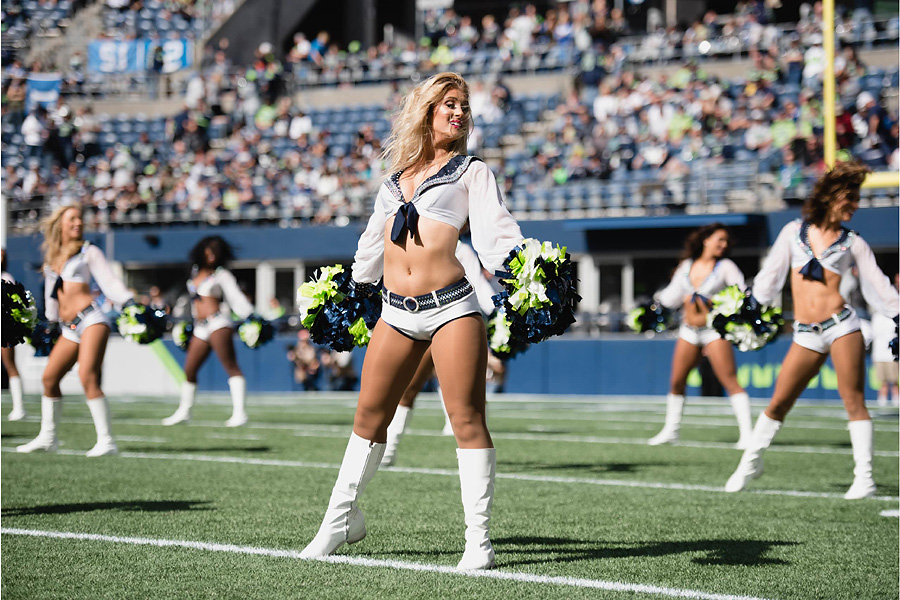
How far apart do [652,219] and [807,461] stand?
10.4 meters

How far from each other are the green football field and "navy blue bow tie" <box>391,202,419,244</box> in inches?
49.9

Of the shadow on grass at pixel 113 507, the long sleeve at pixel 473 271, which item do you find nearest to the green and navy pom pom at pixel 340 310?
the shadow on grass at pixel 113 507

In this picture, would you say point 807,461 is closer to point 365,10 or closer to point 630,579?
point 630,579

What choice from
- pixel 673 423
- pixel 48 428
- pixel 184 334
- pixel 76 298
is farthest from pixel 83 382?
pixel 673 423

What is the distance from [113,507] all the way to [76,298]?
8.39ft

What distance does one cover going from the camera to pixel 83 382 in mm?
8023

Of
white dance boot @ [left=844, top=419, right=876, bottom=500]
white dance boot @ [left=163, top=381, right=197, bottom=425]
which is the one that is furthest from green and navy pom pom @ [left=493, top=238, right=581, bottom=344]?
white dance boot @ [left=163, top=381, right=197, bottom=425]

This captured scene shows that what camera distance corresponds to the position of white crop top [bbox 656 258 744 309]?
9.66 m

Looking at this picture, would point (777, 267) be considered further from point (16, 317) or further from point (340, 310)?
point (16, 317)

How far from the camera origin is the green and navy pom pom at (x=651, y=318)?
9883 millimetres

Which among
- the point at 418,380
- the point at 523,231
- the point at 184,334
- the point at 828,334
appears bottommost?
the point at 418,380

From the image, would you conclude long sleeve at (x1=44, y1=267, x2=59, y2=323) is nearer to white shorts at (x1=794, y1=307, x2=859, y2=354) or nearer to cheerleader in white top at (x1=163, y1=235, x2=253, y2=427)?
cheerleader in white top at (x1=163, y1=235, x2=253, y2=427)

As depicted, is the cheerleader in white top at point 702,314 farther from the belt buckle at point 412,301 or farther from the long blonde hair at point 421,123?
the belt buckle at point 412,301

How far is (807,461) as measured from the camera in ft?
28.3
